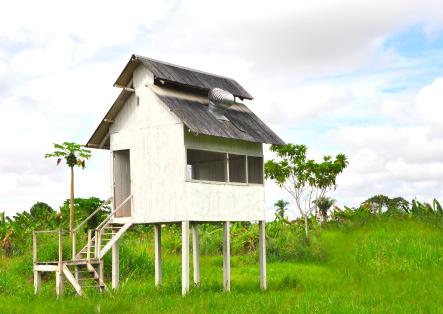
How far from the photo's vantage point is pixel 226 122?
25.0m

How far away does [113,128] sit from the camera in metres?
24.8

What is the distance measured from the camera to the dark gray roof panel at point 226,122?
22.9 m

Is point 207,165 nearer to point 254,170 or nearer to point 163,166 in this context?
point 254,170

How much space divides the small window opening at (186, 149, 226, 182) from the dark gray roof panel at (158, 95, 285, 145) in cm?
166

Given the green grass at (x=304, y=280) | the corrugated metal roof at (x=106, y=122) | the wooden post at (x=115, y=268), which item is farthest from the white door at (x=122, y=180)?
the green grass at (x=304, y=280)

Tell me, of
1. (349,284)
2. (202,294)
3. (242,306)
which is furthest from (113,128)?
(349,284)

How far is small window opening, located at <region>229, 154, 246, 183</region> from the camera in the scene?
89.1ft

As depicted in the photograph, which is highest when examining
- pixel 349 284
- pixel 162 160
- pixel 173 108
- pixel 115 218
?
pixel 173 108

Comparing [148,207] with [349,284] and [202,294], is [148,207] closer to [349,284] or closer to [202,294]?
[202,294]

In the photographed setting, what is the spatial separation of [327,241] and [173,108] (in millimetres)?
15527

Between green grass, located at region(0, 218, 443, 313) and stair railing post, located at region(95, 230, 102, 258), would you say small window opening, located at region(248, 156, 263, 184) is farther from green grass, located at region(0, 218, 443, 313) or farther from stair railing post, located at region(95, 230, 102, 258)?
stair railing post, located at region(95, 230, 102, 258)

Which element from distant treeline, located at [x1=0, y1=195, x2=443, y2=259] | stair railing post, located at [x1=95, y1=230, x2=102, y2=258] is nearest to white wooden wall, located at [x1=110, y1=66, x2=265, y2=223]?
stair railing post, located at [x1=95, y1=230, x2=102, y2=258]

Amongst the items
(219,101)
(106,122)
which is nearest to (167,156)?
(106,122)

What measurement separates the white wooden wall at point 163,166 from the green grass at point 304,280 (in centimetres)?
261
